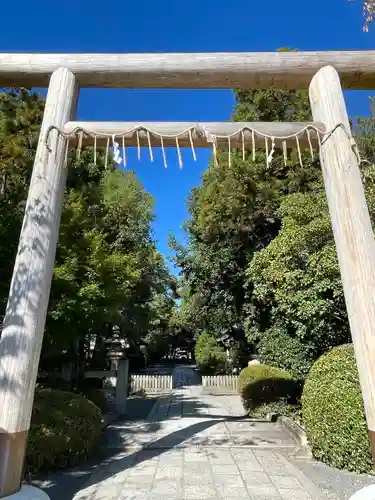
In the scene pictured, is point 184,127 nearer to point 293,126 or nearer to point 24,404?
point 293,126

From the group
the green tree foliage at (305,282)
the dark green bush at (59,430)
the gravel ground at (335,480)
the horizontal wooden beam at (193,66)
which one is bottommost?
the gravel ground at (335,480)

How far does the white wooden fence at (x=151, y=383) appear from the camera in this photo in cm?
1709

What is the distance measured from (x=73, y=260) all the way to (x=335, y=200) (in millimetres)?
5633

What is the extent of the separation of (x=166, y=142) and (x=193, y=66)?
1039 mm

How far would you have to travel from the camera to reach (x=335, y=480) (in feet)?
16.1

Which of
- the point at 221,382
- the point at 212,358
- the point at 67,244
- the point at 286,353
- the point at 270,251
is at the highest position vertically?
the point at 270,251

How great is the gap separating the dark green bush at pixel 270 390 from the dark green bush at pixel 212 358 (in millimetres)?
8761

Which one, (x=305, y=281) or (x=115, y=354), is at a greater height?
(x=305, y=281)

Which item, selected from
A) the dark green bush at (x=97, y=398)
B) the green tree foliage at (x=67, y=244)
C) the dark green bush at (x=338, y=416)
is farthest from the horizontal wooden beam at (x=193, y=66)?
the dark green bush at (x=97, y=398)

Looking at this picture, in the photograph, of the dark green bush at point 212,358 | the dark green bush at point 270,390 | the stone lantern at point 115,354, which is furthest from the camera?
the dark green bush at point 212,358

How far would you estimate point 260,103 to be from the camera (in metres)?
14.0

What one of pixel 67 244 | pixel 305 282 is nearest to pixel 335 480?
pixel 305 282

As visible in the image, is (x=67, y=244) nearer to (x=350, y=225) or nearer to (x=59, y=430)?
(x=59, y=430)

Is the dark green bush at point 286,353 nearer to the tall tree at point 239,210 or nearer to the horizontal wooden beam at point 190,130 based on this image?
the tall tree at point 239,210
